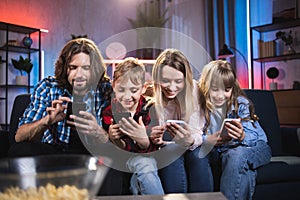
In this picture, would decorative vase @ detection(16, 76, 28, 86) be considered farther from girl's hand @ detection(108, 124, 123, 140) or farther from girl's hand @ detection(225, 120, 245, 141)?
girl's hand @ detection(225, 120, 245, 141)

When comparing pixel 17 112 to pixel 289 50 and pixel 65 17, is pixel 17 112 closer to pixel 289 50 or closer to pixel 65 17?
pixel 65 17

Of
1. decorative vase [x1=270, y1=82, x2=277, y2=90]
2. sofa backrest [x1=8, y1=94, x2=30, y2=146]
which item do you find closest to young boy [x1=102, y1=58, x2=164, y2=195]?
sofa backrest [x1=8, y1=94, x2=30, y2=146]

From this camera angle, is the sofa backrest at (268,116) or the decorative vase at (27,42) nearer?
the sofa backrest at (268,116)

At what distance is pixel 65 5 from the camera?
13.0 feet

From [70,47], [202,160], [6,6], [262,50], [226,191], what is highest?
[6,6]

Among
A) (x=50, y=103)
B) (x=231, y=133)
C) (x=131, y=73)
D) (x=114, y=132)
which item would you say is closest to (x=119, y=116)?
(x=114, y=132)

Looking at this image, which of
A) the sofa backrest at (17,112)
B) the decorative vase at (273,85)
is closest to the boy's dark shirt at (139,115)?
the sofa backrest at (17,112)

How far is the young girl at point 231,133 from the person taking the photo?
4.50 feet

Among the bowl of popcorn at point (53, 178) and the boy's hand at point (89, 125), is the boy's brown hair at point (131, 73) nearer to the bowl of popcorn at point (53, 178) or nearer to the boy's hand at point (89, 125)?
the boy's hand at point (89, 125)

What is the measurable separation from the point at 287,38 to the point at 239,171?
255 cm

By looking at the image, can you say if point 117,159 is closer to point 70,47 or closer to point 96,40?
point 70,47

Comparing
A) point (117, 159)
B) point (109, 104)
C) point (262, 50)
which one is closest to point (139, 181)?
point (117, 159)

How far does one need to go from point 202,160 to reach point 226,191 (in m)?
0.15

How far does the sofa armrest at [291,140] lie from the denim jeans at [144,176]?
0.91m
